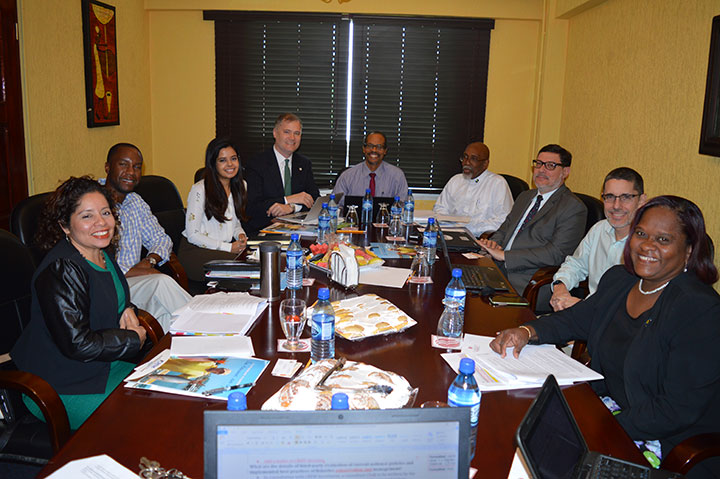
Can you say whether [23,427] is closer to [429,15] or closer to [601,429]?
[601,429]

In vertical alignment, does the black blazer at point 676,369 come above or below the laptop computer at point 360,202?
below

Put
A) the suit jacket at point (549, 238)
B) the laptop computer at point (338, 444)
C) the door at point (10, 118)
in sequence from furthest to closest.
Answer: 1. the door at point (10, 118)
2. the suit jacket at point (549, 238)
3. the laptop computer at point (338, 444)

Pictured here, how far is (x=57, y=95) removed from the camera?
169 inches

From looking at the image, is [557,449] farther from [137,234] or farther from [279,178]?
[279,178]

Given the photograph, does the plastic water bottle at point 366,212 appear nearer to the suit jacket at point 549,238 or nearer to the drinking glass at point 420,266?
the suit jacket at point 549,238

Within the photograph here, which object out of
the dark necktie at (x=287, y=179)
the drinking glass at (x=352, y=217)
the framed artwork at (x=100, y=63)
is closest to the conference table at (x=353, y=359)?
the drinking glass at (x=352, y=217)

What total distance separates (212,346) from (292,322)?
26 centimetres

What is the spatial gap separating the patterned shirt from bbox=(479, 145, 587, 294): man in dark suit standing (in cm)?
203

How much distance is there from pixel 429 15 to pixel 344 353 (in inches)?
186

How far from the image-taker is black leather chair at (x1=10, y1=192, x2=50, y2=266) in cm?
254

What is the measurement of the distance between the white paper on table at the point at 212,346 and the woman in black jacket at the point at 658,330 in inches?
32.0

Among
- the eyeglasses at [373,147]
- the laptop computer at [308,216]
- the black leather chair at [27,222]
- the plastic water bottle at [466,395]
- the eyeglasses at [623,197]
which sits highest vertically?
the eyeglasses at [373,147]

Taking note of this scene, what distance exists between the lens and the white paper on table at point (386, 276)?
2592 mm

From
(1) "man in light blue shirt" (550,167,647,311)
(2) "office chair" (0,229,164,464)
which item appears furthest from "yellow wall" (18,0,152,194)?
(1) "man in light blue shirt" (550,167,647,311)
